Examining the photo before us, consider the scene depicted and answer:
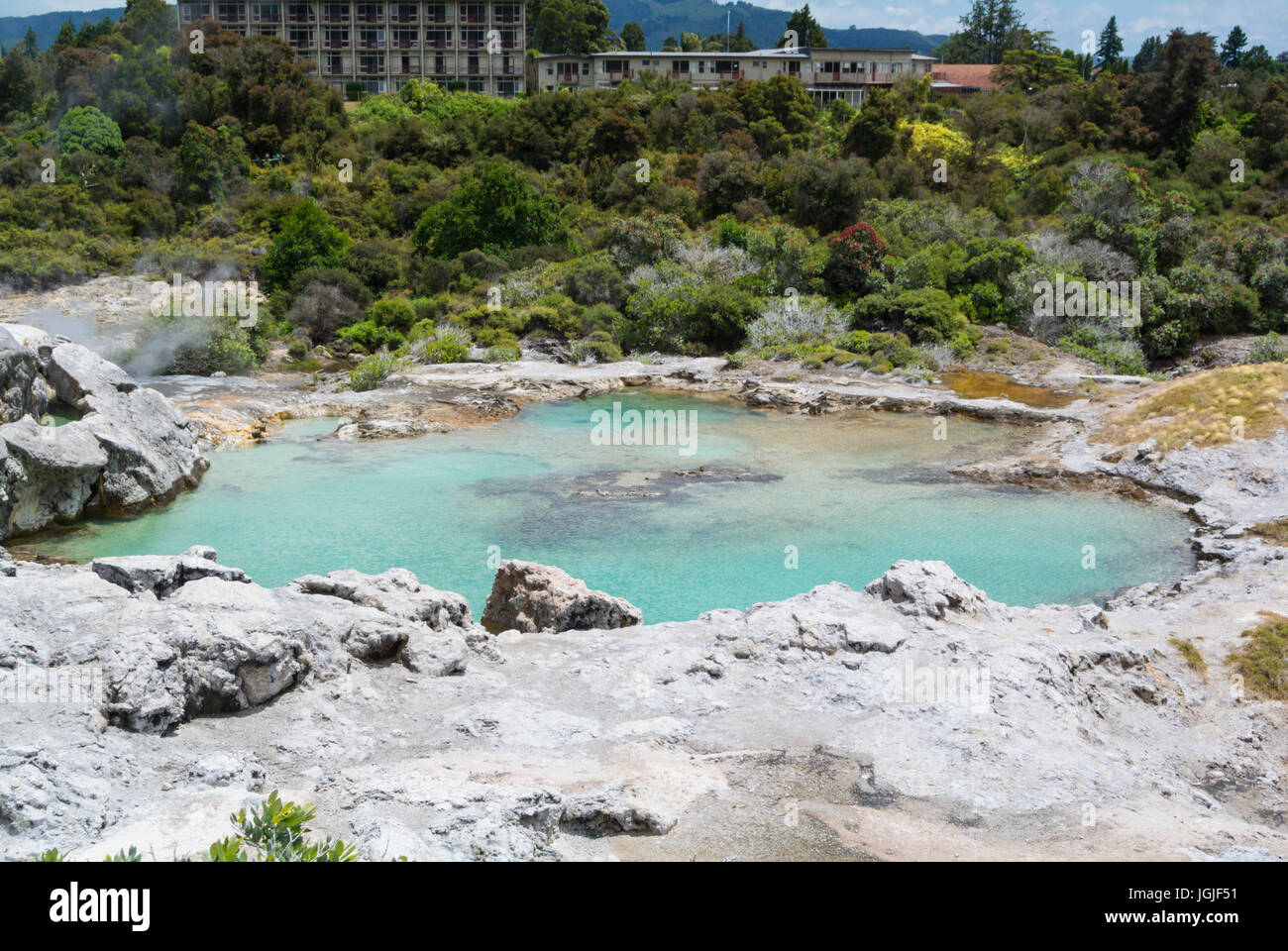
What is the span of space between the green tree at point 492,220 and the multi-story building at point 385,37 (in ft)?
105

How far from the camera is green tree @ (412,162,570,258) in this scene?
3528 cm

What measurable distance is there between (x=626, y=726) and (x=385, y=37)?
6574 centimetres

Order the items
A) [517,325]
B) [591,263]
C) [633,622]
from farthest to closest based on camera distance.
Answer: [591,263] → [517,325] → [633,622]

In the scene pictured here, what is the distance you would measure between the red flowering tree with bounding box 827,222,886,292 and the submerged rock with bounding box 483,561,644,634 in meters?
22.1

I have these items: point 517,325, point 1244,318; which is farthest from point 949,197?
point 517,325

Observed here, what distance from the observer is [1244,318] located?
29.9 metres

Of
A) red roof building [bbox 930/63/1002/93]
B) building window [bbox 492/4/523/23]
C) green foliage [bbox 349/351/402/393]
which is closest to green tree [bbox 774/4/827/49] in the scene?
red roof building [bbox 930/63/1002/93]

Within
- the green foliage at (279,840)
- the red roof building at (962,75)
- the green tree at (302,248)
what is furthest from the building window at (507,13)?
the green foliage at (279,840)

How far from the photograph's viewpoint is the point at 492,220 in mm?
35469

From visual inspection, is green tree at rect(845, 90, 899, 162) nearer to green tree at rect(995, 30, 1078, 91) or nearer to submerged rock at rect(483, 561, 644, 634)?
green tree at rect(995, 30, 1078, 91)

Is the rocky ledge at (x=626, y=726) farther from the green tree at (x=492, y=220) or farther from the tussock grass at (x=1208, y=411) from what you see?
the green tree at (x=492, y=220)

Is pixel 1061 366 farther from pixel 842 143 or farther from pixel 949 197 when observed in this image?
pixel 842 143

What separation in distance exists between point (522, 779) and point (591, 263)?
26465mm

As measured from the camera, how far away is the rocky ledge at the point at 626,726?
5.98 metres
